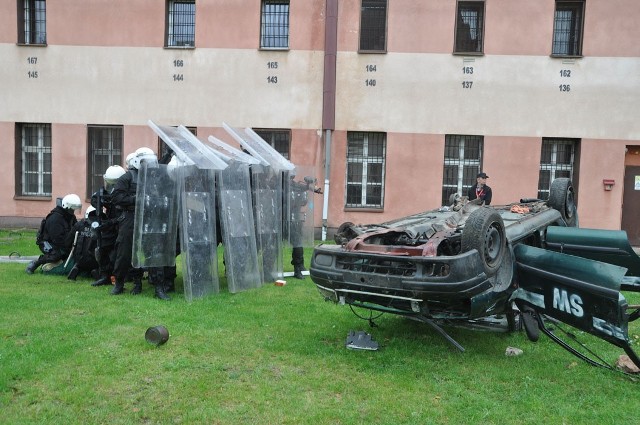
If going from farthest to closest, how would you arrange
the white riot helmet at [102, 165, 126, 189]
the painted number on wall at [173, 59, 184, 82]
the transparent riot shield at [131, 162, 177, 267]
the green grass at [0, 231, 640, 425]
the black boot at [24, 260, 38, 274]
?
the painted number on wall at [173, 59, 184, 82], the black boot at [24, 260, 38, 274], the white riot helmet at [102, 165, 126, 189], the transparent riot shield at [131, 162, 177, 267], the green grass at [0, 231, 640, 425]

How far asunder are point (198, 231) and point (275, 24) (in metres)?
8.96

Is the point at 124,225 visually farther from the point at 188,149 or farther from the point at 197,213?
the point at 188,149

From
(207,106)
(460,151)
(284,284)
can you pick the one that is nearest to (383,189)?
(460,151)

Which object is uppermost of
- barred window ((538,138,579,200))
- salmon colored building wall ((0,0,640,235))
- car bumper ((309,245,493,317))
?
salmon colored building wall ((0,0,640,235))

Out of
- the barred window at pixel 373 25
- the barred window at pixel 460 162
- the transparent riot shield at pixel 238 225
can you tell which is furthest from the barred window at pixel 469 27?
the transparent riot shield at pixel 238 225

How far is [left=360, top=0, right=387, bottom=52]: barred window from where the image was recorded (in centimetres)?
1323

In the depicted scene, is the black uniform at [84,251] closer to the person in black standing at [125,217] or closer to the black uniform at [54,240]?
the black uniform at [54,240]

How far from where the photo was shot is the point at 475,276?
377 centimetres

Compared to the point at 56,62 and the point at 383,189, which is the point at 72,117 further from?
the point at 383,189

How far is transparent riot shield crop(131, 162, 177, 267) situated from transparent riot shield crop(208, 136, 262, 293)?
643 mm

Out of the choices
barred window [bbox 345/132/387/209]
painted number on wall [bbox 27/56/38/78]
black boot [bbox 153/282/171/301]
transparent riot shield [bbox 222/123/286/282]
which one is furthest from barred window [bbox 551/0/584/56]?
painted number on wall [bbox 27/56/38/78]

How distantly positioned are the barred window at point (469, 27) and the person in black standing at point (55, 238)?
10.3 m

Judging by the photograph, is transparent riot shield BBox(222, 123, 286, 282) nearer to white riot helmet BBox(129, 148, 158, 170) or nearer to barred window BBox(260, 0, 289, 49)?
white riot helmet BBox(129, 148, 158, 170)

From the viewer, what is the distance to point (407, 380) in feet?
12.8
